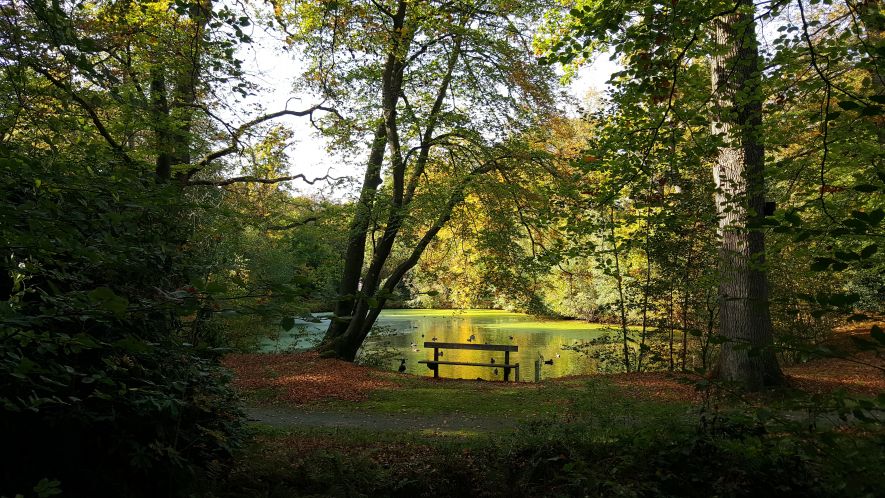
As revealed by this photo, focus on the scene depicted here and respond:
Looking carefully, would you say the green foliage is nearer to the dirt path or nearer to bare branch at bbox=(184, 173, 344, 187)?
the dirt path

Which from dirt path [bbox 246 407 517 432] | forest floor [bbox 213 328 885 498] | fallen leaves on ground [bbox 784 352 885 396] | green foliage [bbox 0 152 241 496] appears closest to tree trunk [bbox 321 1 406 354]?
dirt path [bbox 246 407 517 432]

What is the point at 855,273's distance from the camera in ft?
52.7

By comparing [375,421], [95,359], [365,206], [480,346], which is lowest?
[375,421]

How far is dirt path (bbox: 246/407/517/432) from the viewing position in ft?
24.7

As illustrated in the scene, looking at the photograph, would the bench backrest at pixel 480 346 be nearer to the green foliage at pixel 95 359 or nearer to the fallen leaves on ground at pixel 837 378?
the fallen leaves on ground at pixel 837 378

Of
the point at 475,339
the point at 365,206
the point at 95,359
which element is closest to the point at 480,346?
the point at 365,206

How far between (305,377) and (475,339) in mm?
14113

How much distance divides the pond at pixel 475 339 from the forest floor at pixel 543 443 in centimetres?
284

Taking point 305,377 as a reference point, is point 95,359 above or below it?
above

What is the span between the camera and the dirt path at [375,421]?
297 inches

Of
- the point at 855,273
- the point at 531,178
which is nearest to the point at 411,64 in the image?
the point at 531,178

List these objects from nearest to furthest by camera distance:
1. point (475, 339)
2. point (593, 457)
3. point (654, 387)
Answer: point (593, 457) → point (654, 387) → point (475, 339)

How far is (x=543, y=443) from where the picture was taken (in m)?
4.73

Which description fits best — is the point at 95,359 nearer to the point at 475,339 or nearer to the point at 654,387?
the point at 654,387
